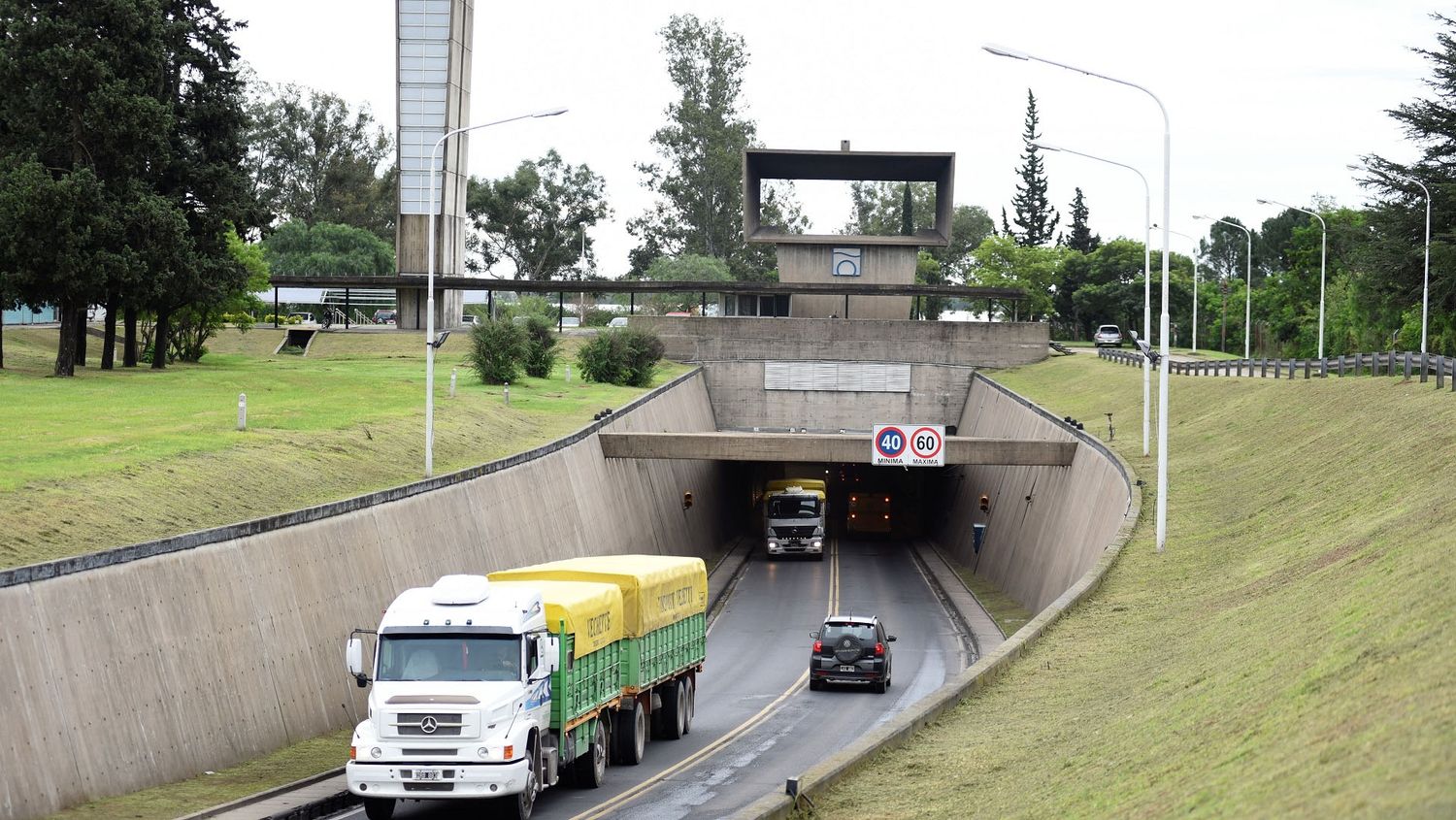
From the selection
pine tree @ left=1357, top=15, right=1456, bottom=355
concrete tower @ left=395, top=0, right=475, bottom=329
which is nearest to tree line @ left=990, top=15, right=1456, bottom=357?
pine tree @ left=1357, top=15, right=1456, bottom=355

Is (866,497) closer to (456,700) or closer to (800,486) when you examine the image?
(800,486)

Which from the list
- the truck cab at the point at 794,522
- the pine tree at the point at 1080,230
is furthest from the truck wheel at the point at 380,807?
the pine tree at the point at 1080,230

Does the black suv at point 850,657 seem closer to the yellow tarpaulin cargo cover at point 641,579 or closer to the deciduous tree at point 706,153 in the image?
the yellow tarpaulin cargo cover at point 641,579

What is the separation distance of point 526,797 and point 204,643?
7.23 m

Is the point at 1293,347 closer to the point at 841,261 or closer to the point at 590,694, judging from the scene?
the point at 841,261

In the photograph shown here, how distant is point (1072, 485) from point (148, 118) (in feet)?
118

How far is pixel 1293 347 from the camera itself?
111 m

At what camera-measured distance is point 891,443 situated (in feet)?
181

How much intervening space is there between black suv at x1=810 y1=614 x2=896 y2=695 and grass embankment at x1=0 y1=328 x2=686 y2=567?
12.6 meters

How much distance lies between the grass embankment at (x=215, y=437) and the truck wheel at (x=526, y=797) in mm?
10821

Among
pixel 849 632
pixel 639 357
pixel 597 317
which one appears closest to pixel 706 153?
pixel 597 317

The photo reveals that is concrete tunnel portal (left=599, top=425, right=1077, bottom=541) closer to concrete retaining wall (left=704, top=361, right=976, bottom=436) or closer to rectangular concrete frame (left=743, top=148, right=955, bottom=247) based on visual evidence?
concrete retaining wall (left=704, top=361, right=976, bottom=436)

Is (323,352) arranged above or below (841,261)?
below

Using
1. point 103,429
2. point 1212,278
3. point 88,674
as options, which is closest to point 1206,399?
point 103,429
